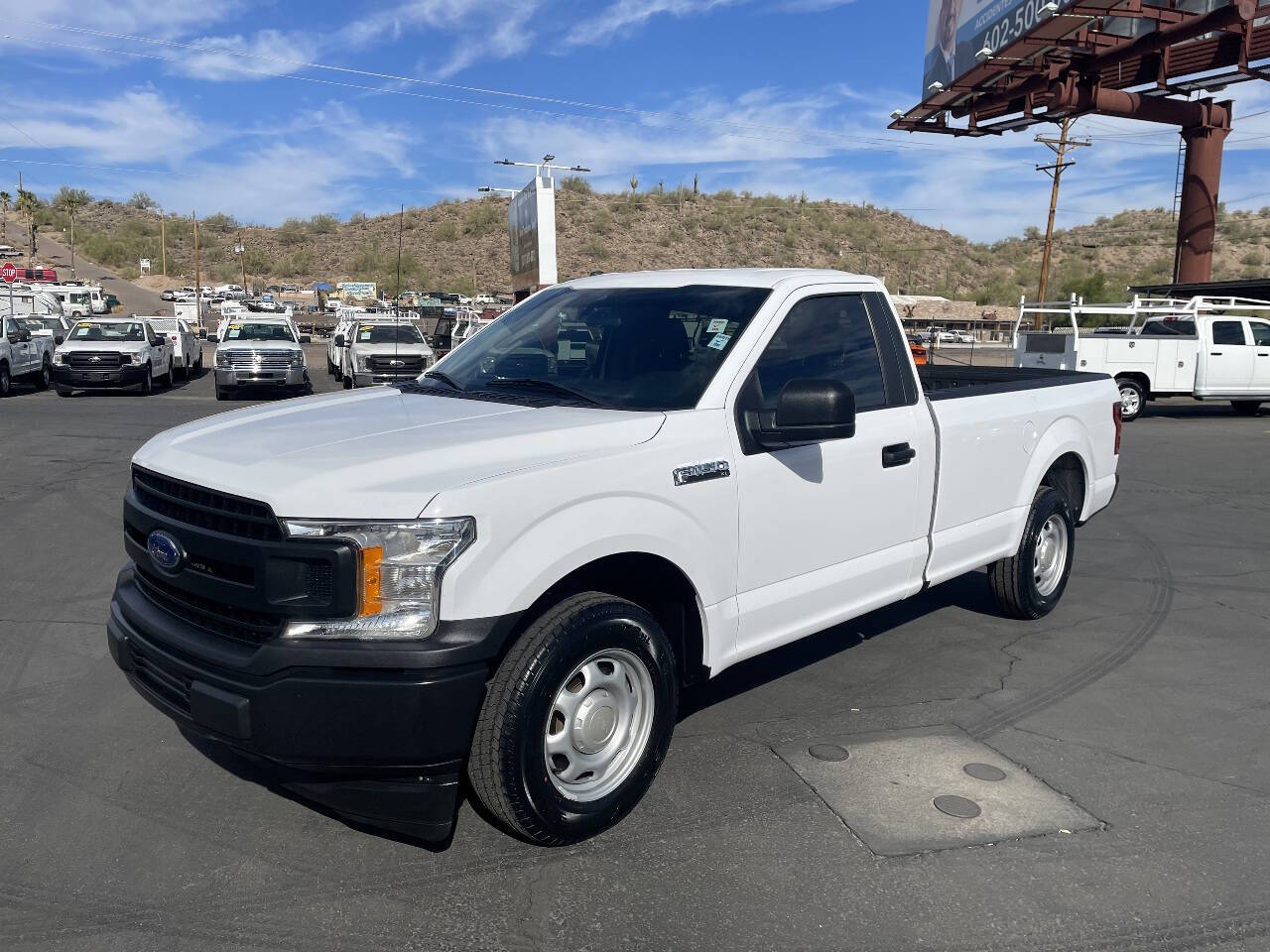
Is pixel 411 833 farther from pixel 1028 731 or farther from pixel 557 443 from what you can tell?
pixel 1028 731

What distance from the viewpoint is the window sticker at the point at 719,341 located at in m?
4.24

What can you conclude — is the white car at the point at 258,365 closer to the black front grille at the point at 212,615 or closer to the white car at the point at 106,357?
the white car at the point at 106,357

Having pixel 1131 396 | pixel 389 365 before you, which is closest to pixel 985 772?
pixel 1131 396

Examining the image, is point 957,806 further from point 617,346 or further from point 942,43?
point 942,43

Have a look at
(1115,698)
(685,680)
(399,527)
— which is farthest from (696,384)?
(1115,698)

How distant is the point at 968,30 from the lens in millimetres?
28641

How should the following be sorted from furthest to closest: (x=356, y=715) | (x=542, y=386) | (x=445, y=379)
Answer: (x=445, y=379)
(x=542, y=386)
(x=356, y=715)

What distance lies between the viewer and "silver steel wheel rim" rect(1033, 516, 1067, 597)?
248 inches

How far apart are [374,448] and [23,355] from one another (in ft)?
77.8

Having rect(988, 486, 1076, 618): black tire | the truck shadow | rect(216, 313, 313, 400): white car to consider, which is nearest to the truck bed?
rect(988, 486, 1076, 618): black tire

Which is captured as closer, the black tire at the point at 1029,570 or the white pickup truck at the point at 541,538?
the white pickup truck at the point at 541,538

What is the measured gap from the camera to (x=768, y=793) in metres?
3.99

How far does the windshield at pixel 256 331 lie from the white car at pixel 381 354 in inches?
60.0

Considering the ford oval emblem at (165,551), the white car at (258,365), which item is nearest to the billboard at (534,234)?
the white car at (258,365)
